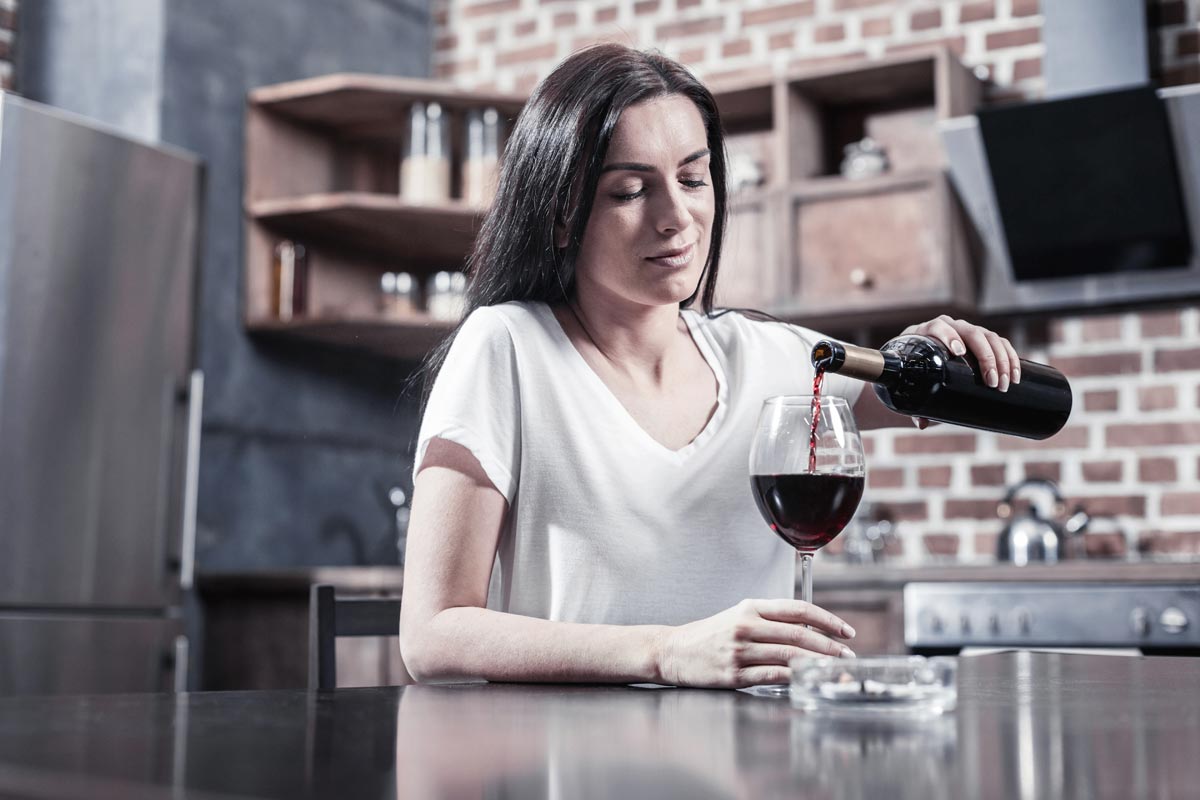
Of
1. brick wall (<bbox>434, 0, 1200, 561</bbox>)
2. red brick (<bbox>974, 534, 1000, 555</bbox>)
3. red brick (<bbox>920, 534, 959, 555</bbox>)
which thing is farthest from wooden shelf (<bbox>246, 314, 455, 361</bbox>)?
red brick (<bbox>974, 534, 1000, 555</bbox>)

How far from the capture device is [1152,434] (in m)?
3.19

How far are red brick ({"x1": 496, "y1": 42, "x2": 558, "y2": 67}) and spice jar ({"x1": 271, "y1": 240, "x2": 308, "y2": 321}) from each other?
0.99 metres

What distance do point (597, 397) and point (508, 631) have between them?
0.36 meters

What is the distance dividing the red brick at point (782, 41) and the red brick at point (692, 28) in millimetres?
178

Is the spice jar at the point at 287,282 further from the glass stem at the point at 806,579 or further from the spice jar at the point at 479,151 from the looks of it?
the glass stem at the point at 806,579

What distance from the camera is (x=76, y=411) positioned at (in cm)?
300

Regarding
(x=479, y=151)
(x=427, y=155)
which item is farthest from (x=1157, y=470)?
(x=427, y=155)

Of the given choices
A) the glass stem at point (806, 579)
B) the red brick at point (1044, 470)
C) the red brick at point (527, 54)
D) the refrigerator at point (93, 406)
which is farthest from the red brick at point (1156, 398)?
Answer: the glass stem at point (806, 579)

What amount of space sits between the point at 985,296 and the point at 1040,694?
8.39 feet

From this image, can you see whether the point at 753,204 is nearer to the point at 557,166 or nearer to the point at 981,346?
the point at 557,166

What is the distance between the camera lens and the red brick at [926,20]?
360cm

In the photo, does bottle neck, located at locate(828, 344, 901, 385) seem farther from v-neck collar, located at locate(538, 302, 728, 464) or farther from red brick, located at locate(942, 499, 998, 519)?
red brick, located at locate(942, 499, 998, 519)

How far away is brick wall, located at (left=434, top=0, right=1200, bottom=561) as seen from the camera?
318 cm

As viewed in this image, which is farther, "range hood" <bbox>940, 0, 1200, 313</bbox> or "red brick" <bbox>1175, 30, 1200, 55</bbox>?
"red brick" <bbox>1175, 30, 1200, 55</bbox>
